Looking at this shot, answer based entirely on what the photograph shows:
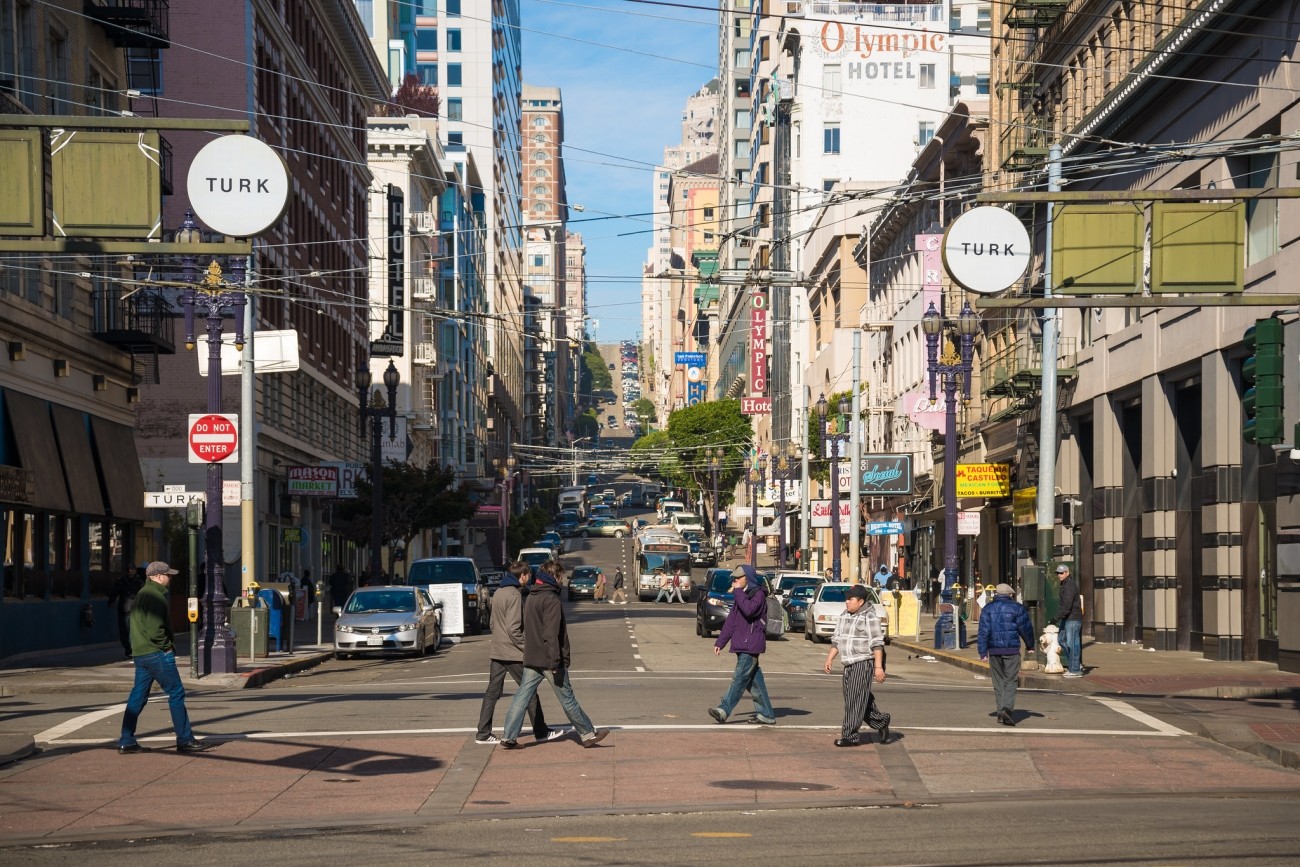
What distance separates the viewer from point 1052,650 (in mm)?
29125

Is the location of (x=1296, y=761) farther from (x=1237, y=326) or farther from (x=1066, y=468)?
(x=1066, y=468)

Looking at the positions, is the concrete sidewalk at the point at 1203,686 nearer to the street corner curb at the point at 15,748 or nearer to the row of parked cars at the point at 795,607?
the row of parked cars at the point at 795,607

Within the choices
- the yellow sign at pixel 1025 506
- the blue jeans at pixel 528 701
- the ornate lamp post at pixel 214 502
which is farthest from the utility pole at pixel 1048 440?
the blue jeans at pixel 528 701

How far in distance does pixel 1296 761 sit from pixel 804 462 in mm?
51120

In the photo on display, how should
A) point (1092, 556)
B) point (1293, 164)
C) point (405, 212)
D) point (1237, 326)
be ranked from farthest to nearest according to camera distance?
point (405, 212)
point (1092, 556)
point (1237, 326)
point (1293, 164)

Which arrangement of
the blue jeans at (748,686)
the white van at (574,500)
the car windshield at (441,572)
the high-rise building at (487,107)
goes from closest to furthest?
the blue jeans at (748,686), the car windshield at (441,572), the high-rise building at (487,107), the white van at (574,500)

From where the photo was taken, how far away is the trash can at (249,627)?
105 ft

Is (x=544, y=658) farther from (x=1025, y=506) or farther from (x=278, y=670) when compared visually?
(x=1025, y=506)

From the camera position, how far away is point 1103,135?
38469mm

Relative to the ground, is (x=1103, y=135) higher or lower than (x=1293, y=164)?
higher

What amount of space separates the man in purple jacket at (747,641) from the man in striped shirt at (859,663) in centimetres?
127

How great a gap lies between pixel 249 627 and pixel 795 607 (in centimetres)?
1951

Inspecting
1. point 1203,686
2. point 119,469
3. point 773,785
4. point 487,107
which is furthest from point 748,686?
point 487,107

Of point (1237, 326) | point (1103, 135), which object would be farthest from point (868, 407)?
point (1237, 326)
